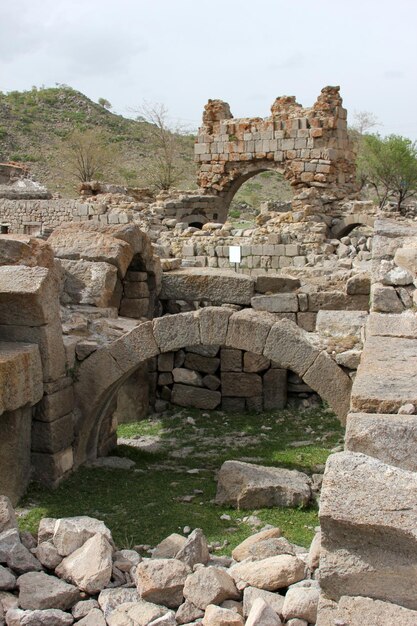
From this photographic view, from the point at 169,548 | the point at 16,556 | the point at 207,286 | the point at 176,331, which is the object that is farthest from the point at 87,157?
the point at 16,556

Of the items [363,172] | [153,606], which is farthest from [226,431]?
[363,172]

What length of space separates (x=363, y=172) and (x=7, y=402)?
107ft

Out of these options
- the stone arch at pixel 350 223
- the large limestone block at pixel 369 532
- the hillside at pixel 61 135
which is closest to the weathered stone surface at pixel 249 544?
the large limestone block at pixel 369 532

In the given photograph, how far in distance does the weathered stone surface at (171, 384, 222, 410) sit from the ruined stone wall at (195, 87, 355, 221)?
1213cm

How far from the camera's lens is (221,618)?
4227 mm

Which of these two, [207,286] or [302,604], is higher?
[207,286]

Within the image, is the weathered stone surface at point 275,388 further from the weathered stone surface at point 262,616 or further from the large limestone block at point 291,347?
the weathered stone surface at point 262,616

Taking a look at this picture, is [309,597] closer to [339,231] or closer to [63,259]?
[63,259]

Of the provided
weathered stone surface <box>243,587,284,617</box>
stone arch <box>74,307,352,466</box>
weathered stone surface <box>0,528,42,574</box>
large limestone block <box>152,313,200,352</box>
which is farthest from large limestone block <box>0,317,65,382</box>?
weathered stone surface <box>243,587,284,617</box>

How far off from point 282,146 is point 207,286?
42.4 feet

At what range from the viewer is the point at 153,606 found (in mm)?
4527

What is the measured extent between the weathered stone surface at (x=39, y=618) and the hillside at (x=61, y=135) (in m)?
34.8

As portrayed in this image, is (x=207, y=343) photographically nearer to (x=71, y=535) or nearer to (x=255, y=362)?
(x=71, y=535)

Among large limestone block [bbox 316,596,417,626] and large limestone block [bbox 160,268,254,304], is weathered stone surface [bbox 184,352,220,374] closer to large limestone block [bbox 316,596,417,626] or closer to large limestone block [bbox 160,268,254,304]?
large limestone block [bbox 160,268,254,304]
